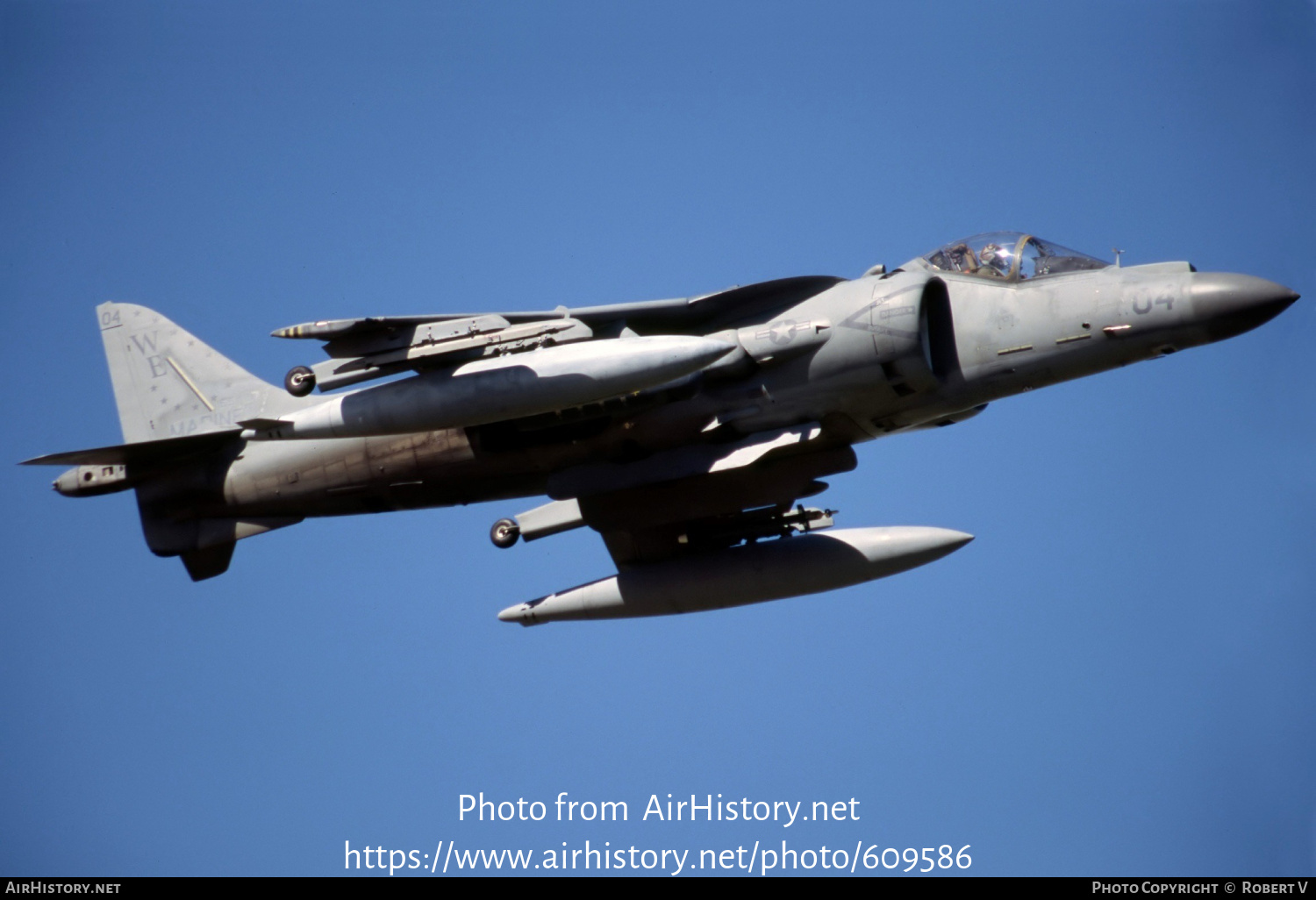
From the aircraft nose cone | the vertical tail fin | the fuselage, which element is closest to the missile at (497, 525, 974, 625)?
the fuselage

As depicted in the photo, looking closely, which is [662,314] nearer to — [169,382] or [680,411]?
[680,411]

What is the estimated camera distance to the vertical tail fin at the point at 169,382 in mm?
16328

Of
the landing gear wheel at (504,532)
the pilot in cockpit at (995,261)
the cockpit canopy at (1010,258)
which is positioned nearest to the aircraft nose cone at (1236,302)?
the cockpit canopy at (1010,258)

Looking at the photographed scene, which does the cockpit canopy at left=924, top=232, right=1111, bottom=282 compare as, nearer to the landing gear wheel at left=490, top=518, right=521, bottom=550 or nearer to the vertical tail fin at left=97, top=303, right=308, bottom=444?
the landing gear wheel at left=490, top=518, right=521, bottom=550

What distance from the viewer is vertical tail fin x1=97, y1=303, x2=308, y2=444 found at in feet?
53.6

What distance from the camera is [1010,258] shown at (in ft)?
44.7

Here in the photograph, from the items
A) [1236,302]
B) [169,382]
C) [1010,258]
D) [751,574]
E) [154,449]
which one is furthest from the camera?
[169,382]

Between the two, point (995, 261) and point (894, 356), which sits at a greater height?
point (995, 261)

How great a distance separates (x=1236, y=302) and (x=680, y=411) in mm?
5329

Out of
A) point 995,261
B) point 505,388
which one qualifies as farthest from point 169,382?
point 995,261

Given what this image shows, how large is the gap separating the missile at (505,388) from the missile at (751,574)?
2.89 m

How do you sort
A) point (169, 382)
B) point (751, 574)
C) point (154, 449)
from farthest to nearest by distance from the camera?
point (169, 382) → point (154, 449) → point (751, 574)
